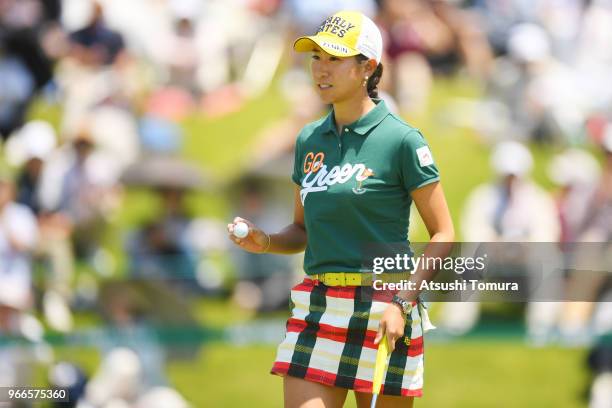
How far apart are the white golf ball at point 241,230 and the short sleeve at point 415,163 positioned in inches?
25.7

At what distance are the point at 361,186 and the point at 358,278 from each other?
1.14 feet

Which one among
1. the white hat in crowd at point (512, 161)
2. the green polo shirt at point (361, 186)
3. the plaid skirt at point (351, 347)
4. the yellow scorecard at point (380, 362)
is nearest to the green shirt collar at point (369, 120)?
the green polo shirt at point (361, 186)

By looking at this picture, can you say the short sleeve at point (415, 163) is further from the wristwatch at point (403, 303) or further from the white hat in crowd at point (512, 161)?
the white hat in crowd at point (512, 161)

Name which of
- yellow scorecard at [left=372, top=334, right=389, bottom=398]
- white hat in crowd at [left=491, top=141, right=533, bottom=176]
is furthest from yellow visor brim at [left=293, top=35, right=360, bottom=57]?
white hat in crowd at [left=491, top=141, right=533, bottom=176]

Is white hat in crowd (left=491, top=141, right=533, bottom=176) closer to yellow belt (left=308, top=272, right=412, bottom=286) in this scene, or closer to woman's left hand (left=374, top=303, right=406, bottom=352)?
yellow belt (left=308, top=272, right=412, bottom=286)

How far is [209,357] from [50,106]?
146 inches

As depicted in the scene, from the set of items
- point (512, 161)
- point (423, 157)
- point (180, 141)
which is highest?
point (180, 141)

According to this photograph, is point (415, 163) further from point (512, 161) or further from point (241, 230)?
point (512, 161)

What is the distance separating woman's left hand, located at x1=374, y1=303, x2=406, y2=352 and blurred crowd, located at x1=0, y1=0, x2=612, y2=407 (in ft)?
10.7

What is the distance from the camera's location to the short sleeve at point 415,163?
4273 millimetres

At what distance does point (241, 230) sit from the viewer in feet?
14.7

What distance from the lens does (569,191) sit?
9125 mm

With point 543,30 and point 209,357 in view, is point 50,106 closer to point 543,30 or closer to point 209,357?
point 209,357

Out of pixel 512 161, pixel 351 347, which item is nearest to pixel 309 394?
pixel 351 347
